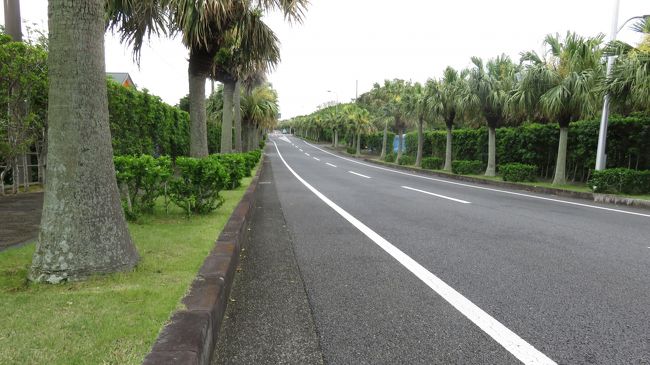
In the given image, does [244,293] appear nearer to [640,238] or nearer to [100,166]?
[100,166]

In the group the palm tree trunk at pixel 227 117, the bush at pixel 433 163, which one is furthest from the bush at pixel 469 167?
the palm tree trunk at pixel 227 117

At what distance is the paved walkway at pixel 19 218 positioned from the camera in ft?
16.3

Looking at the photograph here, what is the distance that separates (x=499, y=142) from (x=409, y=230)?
1739cm

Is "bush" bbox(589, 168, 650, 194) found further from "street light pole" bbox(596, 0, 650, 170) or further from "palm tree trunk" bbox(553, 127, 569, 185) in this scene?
"palm tree trunk" bbox(553, 127, 569, 185)

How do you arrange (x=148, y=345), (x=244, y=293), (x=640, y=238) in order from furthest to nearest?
1. (x=640, y=238)
2. (x=244, y=293)
3. (x=148, y=345)

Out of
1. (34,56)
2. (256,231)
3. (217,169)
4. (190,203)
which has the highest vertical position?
(34,56)

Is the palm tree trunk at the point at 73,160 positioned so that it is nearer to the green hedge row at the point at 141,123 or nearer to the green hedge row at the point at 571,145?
the green hedge row at the point at 141,123

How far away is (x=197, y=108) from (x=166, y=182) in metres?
3.45

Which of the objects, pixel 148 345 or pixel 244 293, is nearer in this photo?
pixel 148 345

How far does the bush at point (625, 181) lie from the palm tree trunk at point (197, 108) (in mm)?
12054

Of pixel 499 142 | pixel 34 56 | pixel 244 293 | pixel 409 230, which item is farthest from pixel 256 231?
pixel 499 142

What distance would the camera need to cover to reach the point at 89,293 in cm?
316

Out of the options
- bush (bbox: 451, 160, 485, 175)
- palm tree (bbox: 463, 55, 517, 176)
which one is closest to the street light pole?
palm tree (bbox: 463, 55, 517, 176)

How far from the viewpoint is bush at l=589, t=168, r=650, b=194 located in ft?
42.1
